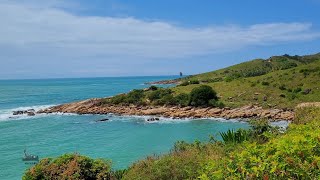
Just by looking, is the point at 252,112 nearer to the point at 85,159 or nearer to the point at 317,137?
the point at 85,159

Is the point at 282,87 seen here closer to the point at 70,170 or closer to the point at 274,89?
the point at 274,89

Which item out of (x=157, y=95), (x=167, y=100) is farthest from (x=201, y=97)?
(x=157, y=95)

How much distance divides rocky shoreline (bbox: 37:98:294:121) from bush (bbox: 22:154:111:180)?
34.6 m

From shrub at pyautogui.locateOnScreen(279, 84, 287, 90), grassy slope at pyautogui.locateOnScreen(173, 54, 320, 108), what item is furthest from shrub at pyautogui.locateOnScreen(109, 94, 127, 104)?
shrub at pyautogui.locateOnScreen(279, 84, 287, 90)

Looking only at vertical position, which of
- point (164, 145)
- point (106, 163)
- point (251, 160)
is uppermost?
point (251, 160)

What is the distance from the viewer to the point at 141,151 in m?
33.5

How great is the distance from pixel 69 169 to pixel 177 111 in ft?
131

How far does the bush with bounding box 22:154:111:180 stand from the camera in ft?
55.2

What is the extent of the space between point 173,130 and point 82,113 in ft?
80.0

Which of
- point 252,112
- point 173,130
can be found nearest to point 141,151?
point 173,130

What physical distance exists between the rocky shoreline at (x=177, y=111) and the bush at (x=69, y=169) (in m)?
34.6

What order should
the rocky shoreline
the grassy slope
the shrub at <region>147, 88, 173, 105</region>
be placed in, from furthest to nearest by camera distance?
the shrub at <region>147, 88, 173, 105</region>, the grassy slope, the rocky shoreline

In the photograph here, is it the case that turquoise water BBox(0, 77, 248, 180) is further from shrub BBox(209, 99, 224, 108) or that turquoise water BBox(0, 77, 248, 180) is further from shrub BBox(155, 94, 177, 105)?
shrub BBox(155, 94, 177, 105)

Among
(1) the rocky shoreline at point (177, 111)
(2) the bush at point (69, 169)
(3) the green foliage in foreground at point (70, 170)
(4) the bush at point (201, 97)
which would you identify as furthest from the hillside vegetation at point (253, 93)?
(2) the bush at point (69, 169)
